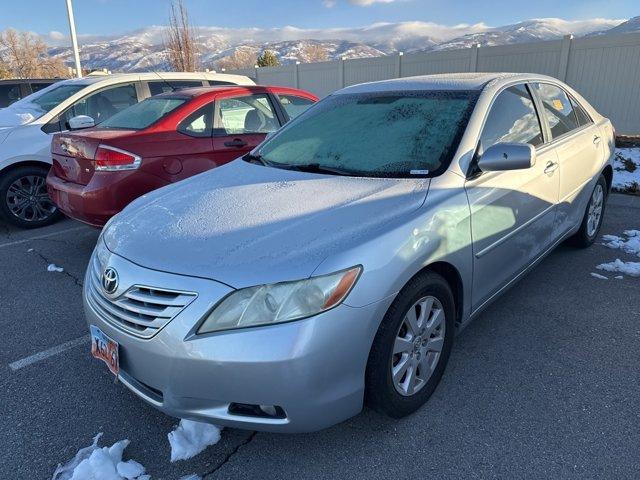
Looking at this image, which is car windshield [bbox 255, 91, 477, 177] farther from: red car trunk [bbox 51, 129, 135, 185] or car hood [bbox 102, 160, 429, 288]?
red car trunk [bbox 51, 129, 135, 185]

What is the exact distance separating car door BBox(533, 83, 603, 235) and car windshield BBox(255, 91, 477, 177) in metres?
1.05

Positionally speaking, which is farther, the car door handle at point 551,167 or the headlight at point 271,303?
the car door handle at point 551,167

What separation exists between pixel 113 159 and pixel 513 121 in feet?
10.7

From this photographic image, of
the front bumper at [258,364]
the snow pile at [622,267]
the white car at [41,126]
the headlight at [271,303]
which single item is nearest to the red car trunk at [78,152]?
the white car at [41,126]

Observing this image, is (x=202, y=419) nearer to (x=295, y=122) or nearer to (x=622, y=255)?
(x=295, y=122)

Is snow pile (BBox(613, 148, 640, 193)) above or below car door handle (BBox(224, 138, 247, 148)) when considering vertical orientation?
below

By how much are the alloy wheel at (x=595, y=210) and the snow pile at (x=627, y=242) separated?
0.23 metres

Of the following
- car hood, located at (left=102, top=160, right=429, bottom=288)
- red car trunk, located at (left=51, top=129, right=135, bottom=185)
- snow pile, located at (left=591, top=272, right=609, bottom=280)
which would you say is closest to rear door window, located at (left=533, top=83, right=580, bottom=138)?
snow pile, located at (left=591, top=272, right=609, bottom=280)

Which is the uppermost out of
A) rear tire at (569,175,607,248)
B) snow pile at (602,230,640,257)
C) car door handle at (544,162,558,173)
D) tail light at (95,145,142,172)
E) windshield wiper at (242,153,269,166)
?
windshield wiper at (242,153,269,166)

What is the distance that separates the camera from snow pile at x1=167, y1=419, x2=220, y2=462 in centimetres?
221

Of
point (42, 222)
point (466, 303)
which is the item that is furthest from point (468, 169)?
point (42, 222)

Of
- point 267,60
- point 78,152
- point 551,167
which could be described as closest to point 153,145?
point 78,152

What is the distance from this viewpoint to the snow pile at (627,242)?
455 centimetres

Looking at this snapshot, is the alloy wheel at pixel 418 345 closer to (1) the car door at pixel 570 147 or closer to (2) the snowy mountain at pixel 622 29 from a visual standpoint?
(1) the car door at pixel 570 147
